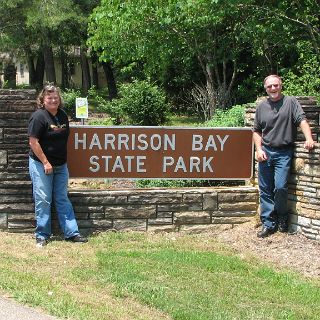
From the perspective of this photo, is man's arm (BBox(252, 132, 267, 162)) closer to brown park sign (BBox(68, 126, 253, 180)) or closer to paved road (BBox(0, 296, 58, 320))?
brown park sign (BBox(68, 126, 253, 180))

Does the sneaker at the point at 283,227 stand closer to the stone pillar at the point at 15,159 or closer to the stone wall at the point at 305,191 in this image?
the stone wall at the point at 305,191

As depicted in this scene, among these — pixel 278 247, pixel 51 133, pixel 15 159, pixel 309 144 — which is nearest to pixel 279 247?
pixel 278 247

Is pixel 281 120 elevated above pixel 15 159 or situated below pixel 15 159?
above

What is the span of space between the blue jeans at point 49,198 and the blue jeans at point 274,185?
6.36 ft

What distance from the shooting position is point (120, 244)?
612cm

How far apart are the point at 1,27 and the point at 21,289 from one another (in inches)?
968

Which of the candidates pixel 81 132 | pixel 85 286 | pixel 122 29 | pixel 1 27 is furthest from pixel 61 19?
pixel 85 286

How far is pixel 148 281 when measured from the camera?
4.89 metres

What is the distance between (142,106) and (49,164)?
7.90 m

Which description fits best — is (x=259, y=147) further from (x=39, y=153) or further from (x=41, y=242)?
(x=41, y=242)

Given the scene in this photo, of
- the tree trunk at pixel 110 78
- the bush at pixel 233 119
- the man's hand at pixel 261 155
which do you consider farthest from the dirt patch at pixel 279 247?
Answer: the tree trunk at pixel 110 78

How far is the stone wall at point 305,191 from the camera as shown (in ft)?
20.0

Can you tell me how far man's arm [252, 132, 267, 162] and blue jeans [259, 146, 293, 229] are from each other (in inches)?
2.3

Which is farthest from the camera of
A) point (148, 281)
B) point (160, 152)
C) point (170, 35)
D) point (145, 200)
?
point (170, 35)
